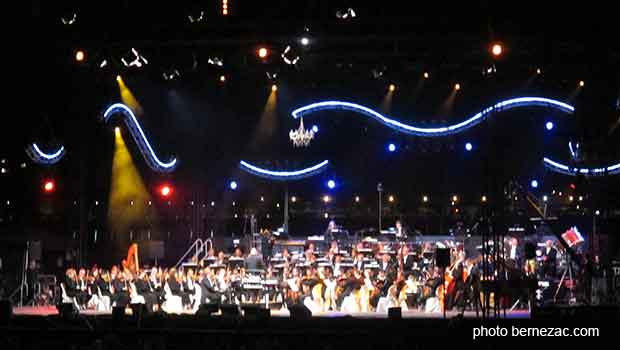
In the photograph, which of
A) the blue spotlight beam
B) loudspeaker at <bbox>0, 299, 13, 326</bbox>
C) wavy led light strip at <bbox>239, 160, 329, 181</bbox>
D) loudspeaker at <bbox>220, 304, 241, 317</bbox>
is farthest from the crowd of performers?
wavy led light strip at <bbox>239, 160, 329, 181</bbox>

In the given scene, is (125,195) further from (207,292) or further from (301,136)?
(207,292)

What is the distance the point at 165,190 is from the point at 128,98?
2.65 metres

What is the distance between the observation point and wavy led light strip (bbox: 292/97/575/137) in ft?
69.7

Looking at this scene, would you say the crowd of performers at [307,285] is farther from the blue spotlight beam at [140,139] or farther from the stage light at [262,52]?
the blue spotlight beam at [140,139]

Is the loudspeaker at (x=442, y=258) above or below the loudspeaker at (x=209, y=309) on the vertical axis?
above

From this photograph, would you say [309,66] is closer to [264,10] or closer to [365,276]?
[264,10]

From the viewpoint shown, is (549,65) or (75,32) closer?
(75,32)

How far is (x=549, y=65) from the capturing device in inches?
714

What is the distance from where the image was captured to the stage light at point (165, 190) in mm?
21984

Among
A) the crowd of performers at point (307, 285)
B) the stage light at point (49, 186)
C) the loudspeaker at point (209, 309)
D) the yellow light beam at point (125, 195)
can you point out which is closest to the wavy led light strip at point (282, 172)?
the yellow light beam at point (125, 195)

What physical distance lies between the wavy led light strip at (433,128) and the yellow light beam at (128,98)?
4.15 meters

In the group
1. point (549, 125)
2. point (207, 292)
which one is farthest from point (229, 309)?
point (549, 125)

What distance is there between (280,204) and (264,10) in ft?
26.8

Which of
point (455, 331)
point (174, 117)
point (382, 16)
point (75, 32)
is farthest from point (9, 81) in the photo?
point (455, 331)
